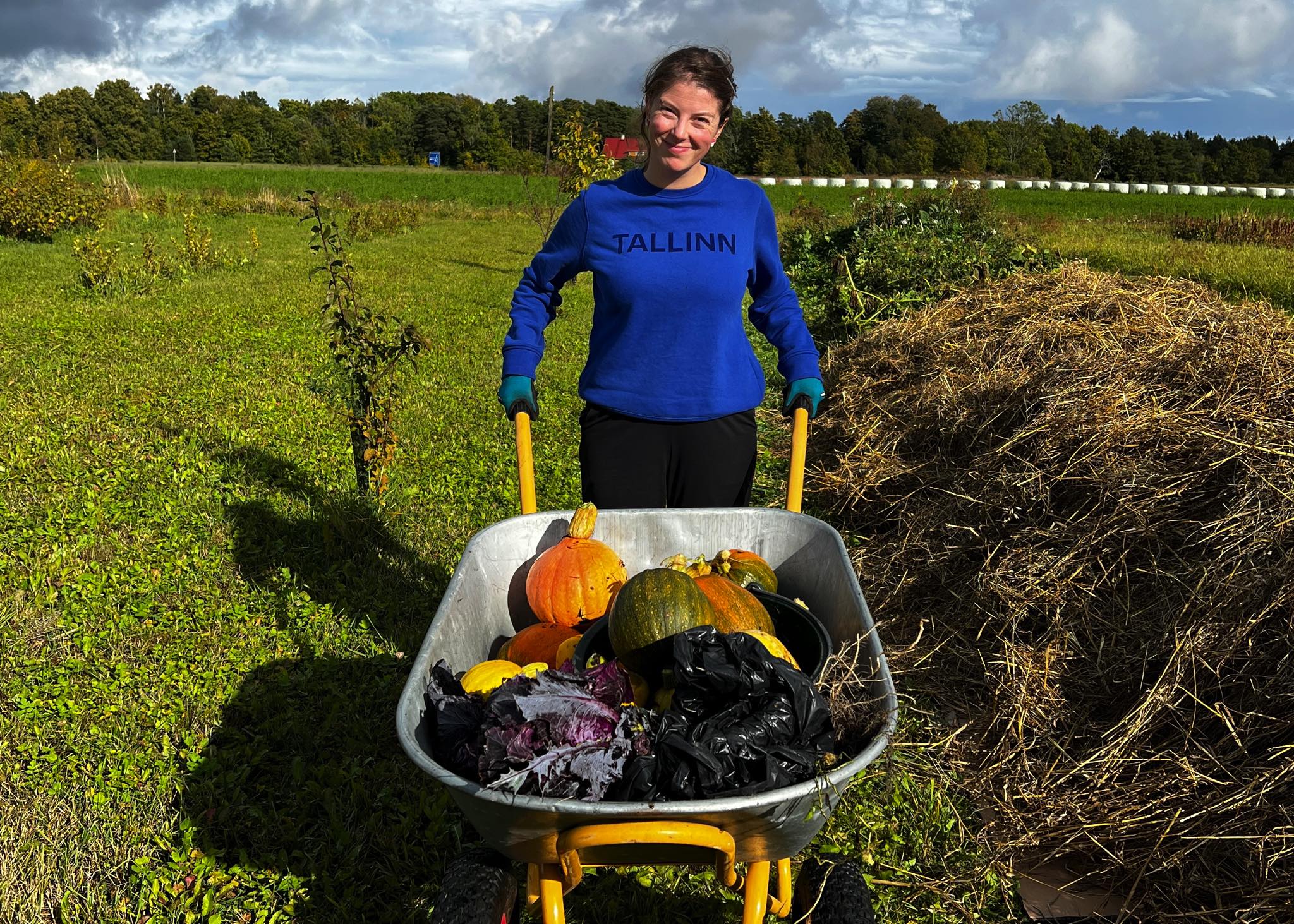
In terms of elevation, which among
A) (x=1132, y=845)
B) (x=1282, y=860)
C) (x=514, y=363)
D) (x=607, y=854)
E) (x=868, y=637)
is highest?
(x=514, y=363)

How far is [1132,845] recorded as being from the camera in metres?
2.54

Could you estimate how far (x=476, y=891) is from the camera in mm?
1801

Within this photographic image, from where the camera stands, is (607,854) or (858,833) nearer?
(607,854)

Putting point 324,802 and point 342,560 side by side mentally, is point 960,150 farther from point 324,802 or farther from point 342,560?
point 324,802

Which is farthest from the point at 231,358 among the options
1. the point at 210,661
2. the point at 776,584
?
the point at 776,584

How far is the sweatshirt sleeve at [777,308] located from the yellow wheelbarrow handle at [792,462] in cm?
21

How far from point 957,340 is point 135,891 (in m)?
5.06

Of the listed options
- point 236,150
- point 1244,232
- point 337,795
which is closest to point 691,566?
point 337,795

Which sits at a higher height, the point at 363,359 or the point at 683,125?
the point at 683,125

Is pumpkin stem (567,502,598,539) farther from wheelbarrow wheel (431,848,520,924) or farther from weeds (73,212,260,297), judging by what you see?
weeds (73,212,260,297)

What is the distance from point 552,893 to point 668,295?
165cm

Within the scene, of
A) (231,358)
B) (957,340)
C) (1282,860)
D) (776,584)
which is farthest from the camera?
(231,358)

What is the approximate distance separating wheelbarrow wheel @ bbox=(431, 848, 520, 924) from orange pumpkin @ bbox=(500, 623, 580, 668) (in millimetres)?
431

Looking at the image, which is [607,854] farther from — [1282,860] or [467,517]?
[467,517]
